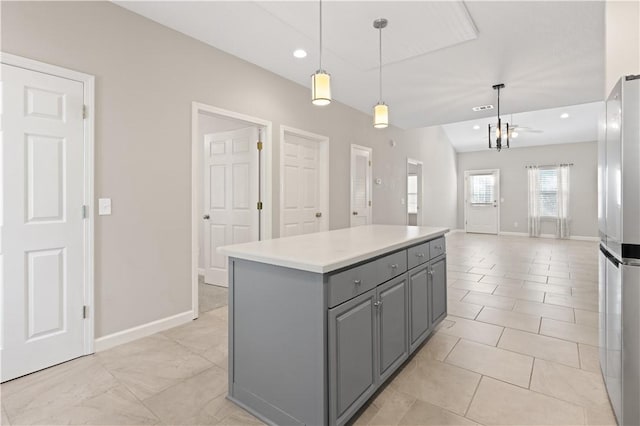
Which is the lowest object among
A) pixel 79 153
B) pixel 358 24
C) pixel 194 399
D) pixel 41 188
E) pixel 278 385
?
pixel 194 399

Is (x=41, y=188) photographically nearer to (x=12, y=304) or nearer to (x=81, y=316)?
(x=12, y=304)

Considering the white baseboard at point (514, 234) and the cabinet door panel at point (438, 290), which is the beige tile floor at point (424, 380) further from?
the white baseboard at point (514, 234)

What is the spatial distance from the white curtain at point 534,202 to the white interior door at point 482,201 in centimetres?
91

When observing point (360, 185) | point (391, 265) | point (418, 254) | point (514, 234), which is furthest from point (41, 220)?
point (514, 234)

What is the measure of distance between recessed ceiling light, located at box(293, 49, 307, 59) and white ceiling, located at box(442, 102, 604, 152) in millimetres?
5671

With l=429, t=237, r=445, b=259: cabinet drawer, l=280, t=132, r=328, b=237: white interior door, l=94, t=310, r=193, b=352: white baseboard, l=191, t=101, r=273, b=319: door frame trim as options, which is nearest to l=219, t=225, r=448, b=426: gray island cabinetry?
l=429, t=237, r=445, b=259: cabinet drawer

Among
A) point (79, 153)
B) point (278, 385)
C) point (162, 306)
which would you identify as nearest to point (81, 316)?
point (162, 306)

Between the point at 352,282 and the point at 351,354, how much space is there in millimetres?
360

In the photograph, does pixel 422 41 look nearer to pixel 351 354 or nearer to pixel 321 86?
pixel 321 86

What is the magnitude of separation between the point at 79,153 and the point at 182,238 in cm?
109

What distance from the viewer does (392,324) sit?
202 centimetres

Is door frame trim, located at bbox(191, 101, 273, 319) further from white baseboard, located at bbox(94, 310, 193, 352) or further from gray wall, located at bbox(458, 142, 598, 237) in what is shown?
gray wall, located at bbox(458, 142, 598, 237)

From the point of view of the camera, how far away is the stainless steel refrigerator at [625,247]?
151 cm

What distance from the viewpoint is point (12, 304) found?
84.0 inches
